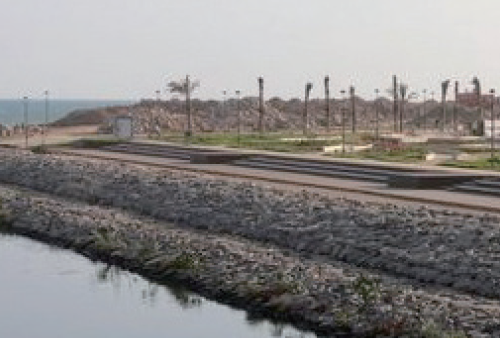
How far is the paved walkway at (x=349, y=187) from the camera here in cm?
2598

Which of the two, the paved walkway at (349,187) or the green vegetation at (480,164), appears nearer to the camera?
the paved walkway at (349,187)

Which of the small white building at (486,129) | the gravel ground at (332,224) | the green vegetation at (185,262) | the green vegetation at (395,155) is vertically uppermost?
the small white building at (486,129)

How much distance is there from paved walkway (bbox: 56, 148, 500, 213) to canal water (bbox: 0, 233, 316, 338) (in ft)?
24.9

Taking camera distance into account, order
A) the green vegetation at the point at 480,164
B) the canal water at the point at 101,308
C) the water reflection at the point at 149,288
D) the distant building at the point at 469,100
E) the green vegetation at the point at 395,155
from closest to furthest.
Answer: the canal water at the point at 101,308 → the water reflection at the point at 149,288 → the green vegetation at the point at 480,164 → the green vegetation at the point at 395,155 → the distant building at the point at 469,100

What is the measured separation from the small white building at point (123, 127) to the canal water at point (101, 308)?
27001 millimetres

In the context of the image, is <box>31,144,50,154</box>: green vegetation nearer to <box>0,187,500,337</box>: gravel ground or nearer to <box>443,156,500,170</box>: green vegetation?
<box>0,187,500,337</box>: gravel ground

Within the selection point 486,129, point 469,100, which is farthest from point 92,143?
point 469,100

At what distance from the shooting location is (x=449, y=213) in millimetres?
23625

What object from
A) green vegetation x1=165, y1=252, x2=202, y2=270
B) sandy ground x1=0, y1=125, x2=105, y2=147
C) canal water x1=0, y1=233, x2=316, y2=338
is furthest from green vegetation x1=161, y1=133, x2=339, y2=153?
green vegetation x1=165, y1=252, x2=202, y2=270

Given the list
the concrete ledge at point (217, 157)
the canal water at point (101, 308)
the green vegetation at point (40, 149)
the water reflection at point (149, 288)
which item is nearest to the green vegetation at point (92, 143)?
the green vegetation at point (40, 149)

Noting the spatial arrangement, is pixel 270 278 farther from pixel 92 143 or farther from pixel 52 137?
pixel 52 137

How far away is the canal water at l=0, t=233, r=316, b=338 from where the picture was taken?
1844cm

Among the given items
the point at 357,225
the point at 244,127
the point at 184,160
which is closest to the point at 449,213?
the point at 357,225

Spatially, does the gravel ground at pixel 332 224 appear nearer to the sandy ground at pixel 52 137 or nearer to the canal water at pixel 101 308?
the canal water at pixel 101 308
